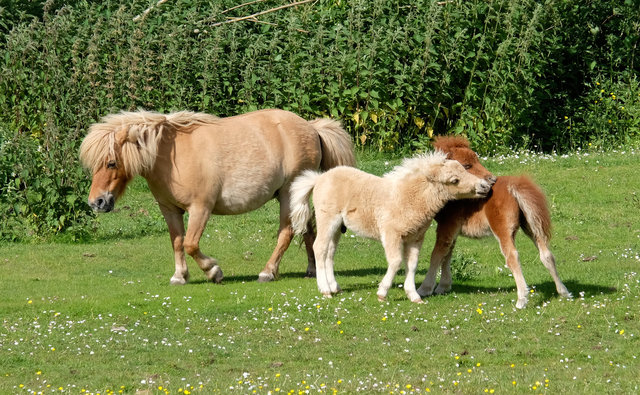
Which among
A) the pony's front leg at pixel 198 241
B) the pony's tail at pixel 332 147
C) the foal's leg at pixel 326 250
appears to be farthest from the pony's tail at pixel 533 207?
the pony's front leg at pixel 198 241

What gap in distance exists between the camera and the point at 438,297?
11.0 m

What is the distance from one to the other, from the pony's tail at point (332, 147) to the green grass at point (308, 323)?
1.36 metres

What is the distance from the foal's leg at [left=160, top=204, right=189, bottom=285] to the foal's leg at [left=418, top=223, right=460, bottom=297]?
295 cm

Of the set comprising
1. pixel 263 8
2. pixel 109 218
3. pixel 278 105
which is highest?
pixel 263 8

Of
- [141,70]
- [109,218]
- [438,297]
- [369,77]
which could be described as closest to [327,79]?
[369,77]

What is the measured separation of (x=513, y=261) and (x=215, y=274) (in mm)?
3752

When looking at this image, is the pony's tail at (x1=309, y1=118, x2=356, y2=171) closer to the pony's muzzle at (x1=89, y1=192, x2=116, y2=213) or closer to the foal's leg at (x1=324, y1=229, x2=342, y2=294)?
the foal's leg at (x1=324, y1=229, x2=342, y2=294)

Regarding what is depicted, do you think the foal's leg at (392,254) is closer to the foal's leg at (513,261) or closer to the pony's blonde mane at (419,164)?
the pony's blonde mane at (419,164)

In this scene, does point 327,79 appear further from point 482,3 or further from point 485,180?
point 485,180

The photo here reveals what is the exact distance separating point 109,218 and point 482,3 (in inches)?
317

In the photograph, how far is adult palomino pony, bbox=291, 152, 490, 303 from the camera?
34.4 feet

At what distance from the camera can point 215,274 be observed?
1227 centimetres

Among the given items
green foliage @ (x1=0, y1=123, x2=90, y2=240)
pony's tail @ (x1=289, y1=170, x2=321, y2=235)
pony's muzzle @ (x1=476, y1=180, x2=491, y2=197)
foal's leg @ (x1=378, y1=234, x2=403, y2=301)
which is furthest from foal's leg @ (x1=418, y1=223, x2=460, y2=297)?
green foliage @ (x1=0, y1=123, x2=90, y2=240)

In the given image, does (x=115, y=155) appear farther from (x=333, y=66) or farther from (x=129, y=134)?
(x=333, y=66)
